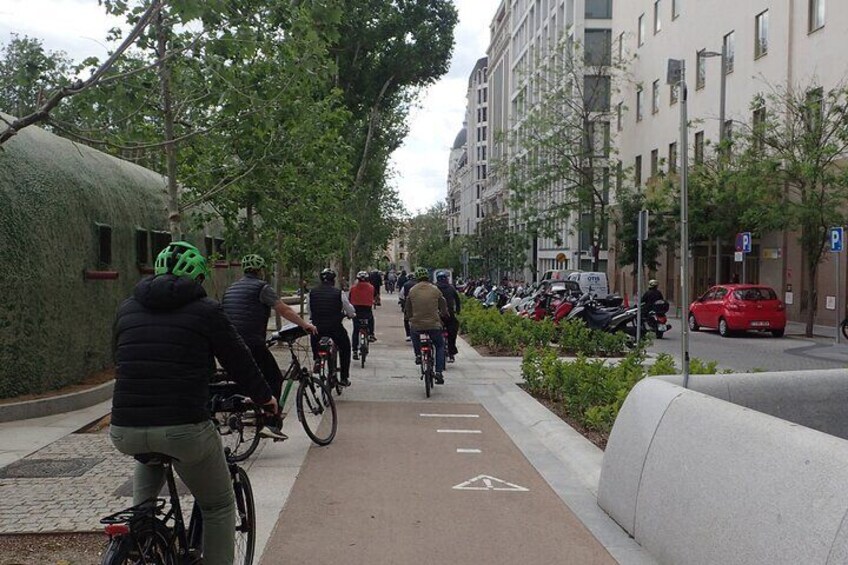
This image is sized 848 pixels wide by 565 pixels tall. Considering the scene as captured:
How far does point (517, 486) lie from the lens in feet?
22.1

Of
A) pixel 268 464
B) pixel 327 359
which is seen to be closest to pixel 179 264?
pixel 268 464

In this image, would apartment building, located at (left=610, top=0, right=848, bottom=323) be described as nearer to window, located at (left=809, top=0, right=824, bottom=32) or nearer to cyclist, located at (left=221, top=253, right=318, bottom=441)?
window, located at (left=809, top=0, right=824, bottom=32)

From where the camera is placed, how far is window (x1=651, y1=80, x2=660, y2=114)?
41.9m

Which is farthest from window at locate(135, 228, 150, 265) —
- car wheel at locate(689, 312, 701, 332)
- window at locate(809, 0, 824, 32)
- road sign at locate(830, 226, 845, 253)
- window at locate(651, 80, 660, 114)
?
window at locate(651, 80, 660, 114)

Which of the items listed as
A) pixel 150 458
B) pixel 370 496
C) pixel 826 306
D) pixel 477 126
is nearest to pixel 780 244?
pixel 826 306

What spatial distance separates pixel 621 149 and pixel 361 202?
14.9 meters

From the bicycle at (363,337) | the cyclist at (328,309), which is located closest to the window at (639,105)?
the bicycle at (363,337)

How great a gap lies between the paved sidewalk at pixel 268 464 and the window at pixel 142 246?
413 cm

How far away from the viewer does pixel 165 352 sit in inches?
136

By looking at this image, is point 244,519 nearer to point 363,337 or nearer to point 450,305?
point 363,337

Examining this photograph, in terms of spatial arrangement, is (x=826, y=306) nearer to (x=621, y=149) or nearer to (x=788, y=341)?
(x=788, y=341)

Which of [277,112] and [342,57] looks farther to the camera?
[342,57]

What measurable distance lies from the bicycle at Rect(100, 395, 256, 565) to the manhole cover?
10.3 feet

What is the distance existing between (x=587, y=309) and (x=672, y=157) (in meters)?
19.9
